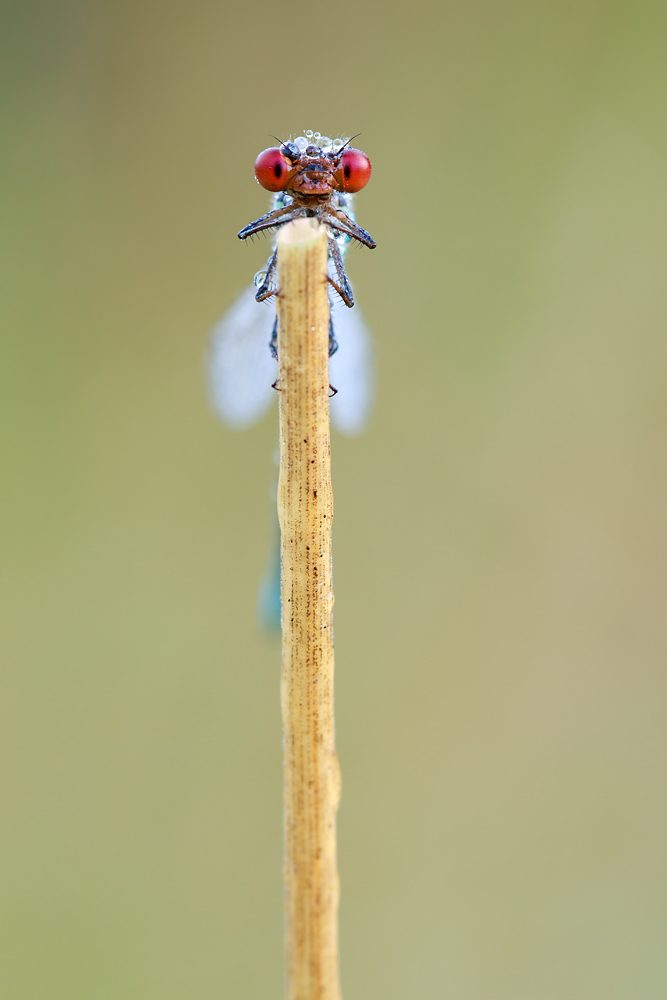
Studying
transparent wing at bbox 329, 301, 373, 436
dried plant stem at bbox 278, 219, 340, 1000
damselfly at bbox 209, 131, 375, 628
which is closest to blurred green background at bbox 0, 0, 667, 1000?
transparent wing at bbox 329, 301, 373, 436

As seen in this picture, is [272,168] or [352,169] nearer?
[272,168]

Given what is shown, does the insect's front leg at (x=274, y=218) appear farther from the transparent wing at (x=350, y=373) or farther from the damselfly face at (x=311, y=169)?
the transparent wing at (x=350, y=373)

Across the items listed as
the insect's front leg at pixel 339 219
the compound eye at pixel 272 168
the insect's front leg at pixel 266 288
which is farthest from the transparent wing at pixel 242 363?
the compound eye at pixel 272 168

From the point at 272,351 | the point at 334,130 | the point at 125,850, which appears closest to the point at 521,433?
the point at 334,130

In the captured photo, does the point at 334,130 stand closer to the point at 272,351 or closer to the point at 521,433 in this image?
the point at 521,433

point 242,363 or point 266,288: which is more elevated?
point 242,363

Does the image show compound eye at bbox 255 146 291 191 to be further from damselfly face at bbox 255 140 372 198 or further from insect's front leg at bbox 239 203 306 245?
insect's front leg at bbox 239 203 306 245

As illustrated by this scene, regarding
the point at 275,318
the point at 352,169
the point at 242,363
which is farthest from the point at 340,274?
the point at 242,363

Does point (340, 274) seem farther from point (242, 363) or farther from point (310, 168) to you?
point (242, 363)
